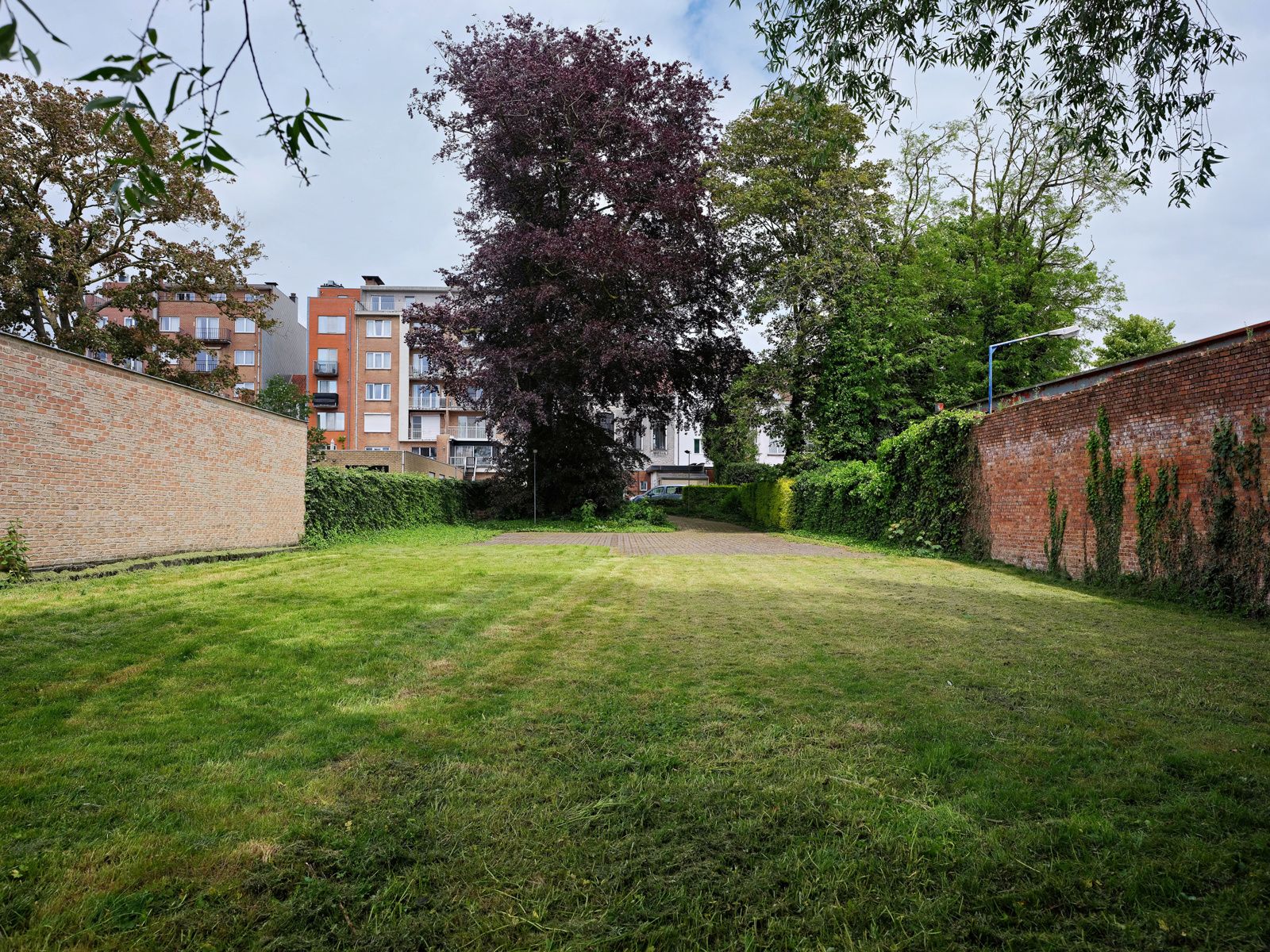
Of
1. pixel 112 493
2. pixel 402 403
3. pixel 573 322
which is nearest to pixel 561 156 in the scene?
pixel 573 322

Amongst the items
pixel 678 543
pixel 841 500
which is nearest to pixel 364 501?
pixel 678 543

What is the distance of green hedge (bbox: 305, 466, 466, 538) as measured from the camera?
17188mm

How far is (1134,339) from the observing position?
38.2m

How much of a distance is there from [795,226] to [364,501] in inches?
709

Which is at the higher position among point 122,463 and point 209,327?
point 209,327

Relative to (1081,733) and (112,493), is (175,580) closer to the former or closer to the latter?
(112,493)

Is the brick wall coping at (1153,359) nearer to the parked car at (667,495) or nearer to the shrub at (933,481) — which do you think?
the shrub at (933,481)

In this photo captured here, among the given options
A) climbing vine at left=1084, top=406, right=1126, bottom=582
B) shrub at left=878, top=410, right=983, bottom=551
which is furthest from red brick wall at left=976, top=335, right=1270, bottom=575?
shrub at left=878, top=410, right=983, bottom=551

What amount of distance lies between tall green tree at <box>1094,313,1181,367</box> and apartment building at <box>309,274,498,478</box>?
38.7m

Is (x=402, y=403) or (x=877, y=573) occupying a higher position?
(x=402, y=403)

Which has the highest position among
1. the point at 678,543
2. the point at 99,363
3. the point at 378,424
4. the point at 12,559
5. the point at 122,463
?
the point at 378,424

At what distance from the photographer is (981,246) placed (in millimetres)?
31875

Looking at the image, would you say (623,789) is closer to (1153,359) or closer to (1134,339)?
(1153,359)

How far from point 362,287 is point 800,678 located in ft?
198
